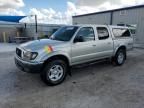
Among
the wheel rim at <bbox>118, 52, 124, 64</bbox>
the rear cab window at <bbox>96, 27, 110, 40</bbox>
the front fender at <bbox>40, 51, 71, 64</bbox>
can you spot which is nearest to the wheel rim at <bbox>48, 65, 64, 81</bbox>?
Result: the front fender at <bbox>40, 51, 71, 64</bbox>

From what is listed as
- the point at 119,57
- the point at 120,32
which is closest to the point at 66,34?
the point at 120,32

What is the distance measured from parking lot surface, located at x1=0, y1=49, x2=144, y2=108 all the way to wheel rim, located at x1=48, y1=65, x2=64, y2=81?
0.87ft

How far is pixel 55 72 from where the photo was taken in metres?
4.39

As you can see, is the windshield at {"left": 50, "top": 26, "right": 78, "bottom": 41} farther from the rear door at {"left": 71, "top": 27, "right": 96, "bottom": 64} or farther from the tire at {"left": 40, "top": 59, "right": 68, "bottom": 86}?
the tire at {"left": 40, "top": 59, "right": 68, "bottom": 86}

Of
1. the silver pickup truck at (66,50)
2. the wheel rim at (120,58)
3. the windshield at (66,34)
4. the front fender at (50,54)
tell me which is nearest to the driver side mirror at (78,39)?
the silver pickup truck at (66,50)

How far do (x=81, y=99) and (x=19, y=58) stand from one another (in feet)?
7.57

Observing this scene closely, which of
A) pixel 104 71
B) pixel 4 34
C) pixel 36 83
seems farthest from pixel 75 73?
pixel 4 34

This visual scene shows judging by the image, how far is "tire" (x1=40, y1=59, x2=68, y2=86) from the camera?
4.15 m

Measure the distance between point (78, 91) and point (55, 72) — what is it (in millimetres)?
934

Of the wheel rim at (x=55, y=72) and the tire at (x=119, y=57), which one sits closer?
the wheel rim at (x=55, y=72)

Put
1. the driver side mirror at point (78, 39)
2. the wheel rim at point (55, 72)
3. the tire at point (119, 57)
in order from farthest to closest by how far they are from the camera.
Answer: the tire at point (119, 57) → the driver side mirror at point (78, 39) → the wheel rim at point (55, 72)

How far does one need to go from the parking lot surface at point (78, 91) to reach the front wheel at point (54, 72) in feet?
0.59

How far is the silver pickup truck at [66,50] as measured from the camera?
4051 mm

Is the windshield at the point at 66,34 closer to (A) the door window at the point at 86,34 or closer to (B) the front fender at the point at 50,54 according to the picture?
(A) the door window at the point at 86,34
